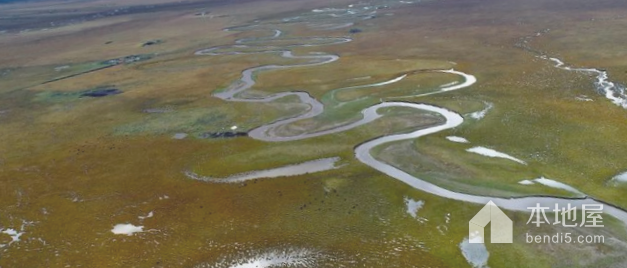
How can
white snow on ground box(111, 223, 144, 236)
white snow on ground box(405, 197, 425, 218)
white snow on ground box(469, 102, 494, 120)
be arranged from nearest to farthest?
white snow on ground box(405, 197, 425, 218) → white snow on ground box(111, 223, 144, 236) → white snow on ground box(469, 102, 494, 120)

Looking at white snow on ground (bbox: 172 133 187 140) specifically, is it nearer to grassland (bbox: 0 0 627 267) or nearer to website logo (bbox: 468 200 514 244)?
grassland (bbox: 0 0 627 267)

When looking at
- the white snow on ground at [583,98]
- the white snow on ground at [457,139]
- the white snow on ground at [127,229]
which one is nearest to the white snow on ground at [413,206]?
the white snow on ground at [457,139]

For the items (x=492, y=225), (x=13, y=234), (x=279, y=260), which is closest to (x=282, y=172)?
(x=279, y=260)

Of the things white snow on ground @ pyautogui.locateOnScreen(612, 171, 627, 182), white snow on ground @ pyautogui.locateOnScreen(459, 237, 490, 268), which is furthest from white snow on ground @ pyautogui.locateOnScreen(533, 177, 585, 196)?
white snow on ground @ pyautogui.locateOnScreen(459, 237, 490, 268)

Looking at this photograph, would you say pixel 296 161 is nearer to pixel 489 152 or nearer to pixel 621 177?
pixel 489 152

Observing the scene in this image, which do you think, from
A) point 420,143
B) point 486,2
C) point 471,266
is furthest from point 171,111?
point 486,2

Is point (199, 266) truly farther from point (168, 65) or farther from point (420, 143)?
point (168, 65)
